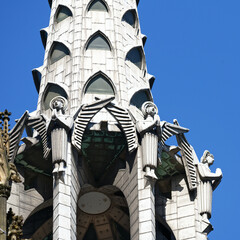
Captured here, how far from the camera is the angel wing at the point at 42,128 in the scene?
51.5 m

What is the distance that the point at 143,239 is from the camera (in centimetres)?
4950

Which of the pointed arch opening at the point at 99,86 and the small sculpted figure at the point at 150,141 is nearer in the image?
the small sculpted figure at the point at 150,141

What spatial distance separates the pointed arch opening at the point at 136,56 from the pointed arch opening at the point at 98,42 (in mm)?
1029

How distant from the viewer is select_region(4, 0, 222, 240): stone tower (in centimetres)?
5084

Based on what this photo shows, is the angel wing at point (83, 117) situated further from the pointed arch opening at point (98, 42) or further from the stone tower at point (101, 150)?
the pointed arch opening at point (98, 42)

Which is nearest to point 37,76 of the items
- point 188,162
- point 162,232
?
point 188,162

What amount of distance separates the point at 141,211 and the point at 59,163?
3.56 metres

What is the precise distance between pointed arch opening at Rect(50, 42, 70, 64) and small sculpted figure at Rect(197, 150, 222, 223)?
7.31m

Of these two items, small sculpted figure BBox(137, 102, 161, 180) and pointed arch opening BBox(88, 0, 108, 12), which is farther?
pointed arch opening BBox(88, 0, 108, 12)

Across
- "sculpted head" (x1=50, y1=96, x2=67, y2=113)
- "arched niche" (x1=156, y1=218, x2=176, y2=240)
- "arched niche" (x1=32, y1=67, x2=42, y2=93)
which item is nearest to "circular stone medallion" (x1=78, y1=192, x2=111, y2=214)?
"arched niche" (x1=156, y1=218, x2=176, y2=240)

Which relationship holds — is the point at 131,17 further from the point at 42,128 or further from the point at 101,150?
the point at 42,128

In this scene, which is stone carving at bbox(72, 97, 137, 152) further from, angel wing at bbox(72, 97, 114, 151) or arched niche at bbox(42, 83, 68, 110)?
arched niche at bbox(42, 83, 68, 110)

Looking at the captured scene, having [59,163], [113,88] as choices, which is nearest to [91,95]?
[113,88]

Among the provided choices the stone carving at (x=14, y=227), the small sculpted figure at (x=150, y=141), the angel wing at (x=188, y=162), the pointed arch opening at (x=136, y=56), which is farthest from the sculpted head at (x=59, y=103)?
the stone carving at (x=14, y=227)
